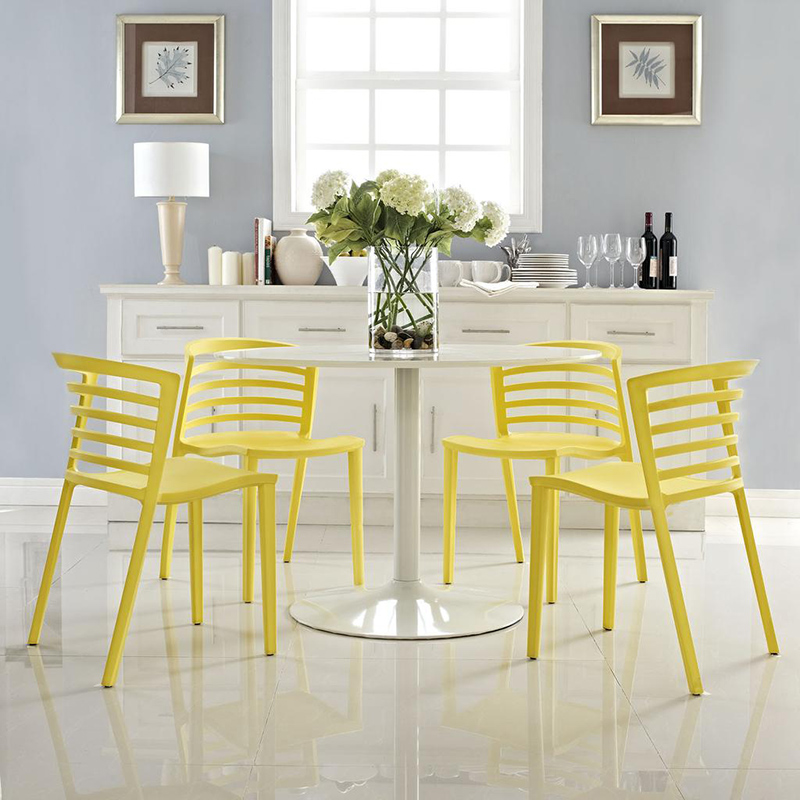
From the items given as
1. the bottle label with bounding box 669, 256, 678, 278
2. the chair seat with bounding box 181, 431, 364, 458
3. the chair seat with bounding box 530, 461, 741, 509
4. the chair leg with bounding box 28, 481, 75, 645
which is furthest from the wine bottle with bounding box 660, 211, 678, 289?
the chair leg with bounding box 28, 481, 75, 645

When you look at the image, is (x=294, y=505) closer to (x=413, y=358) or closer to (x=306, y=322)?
(x=306, y=322)

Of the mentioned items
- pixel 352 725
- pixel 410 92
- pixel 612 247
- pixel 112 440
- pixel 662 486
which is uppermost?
pixel 410 92

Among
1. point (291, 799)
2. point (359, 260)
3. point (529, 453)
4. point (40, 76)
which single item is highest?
point (40, 76)

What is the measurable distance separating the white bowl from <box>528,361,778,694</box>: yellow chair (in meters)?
1.88

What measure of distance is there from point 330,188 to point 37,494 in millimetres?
2618

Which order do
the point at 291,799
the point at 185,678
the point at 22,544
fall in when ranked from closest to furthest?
the point at 291,799 < the point at 185,678 < the point at 22,544

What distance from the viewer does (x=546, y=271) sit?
4.50 m

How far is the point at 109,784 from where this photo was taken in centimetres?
198

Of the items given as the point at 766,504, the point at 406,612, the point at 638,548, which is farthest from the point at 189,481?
the point at 766,504

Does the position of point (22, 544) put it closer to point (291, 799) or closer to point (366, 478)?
point (366, 478)

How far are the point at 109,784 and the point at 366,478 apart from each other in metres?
2.46

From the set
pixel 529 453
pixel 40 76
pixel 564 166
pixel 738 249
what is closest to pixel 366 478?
pixel 529 453

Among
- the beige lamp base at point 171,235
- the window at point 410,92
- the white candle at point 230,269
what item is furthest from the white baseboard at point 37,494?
the window at point 410,92

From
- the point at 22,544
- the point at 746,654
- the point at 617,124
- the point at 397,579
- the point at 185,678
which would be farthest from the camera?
the point at 617,124
